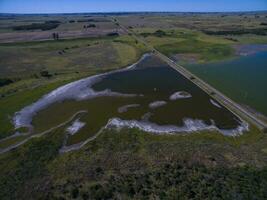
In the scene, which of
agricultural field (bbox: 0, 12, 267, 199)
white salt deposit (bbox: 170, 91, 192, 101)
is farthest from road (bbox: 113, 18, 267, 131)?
white salt deposit (bbox: 170, 91, 192, 101)

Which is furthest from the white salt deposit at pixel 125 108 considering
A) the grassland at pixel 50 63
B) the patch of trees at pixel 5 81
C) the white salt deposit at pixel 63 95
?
the patch of trees at pixel 5 81

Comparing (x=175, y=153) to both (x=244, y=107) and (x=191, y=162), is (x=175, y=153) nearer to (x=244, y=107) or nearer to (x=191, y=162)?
(x=191, y=162)

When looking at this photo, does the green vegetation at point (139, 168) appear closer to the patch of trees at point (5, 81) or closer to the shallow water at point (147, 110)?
the shallow water at point (147, 110)

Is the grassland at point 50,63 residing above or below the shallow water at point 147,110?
below

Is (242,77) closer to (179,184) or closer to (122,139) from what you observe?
(122,139)

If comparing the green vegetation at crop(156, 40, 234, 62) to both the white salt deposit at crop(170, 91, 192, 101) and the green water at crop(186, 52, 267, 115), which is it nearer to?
the green water at crop(186, 52, 267, 115)
